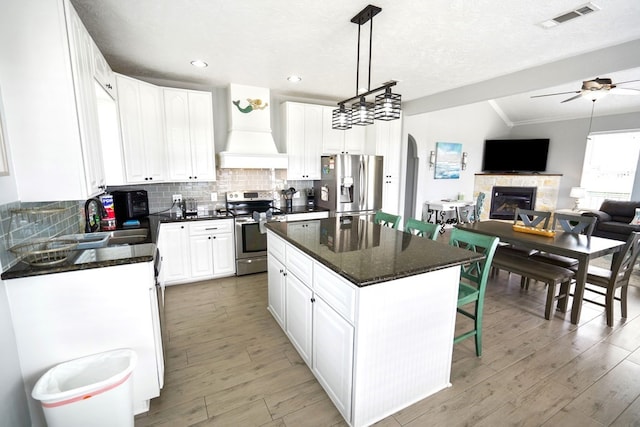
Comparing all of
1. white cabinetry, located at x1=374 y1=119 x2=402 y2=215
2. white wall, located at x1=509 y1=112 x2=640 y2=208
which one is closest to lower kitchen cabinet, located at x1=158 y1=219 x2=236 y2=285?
white cabinetry, located at x1=374 y1=119 x2=402 y2=215

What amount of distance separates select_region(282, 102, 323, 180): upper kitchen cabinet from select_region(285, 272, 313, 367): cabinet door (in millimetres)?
2358

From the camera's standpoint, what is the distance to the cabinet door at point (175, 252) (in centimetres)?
347

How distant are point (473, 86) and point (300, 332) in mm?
3751

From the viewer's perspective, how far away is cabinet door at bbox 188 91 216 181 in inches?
144

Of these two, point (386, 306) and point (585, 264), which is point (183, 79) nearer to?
point (386, 306)

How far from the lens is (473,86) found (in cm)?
383

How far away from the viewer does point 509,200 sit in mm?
7523

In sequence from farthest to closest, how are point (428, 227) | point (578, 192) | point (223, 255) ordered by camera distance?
point (578, 192) < point (223, 255) < point (428, 227)

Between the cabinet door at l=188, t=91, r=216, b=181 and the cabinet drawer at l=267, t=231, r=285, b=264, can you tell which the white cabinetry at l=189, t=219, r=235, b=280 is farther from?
the cabinet drawer at l=267, t=231, r=285, b=264

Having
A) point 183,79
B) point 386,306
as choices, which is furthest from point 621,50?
point 183,79

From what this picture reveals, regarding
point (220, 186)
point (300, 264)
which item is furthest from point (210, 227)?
point (300, 264)

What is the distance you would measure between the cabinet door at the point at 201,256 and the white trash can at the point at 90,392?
2.02 metres

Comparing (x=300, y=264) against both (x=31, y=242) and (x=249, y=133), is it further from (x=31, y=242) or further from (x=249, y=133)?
(x=249, y=133)

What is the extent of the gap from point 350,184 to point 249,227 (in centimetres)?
162
